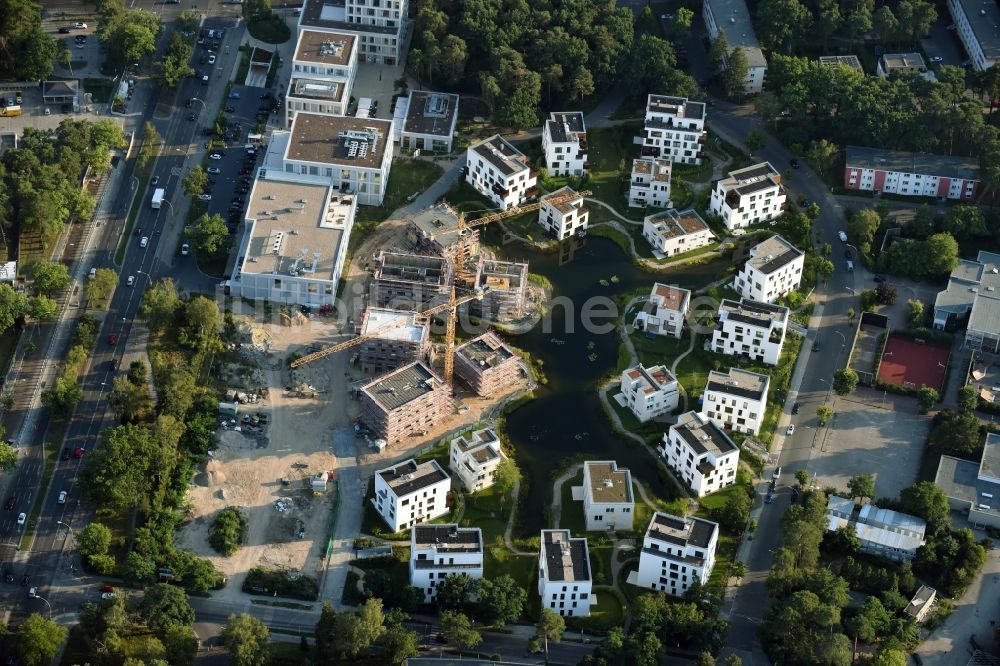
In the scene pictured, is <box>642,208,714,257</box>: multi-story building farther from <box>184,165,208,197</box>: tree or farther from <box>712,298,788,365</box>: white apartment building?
<box>184,165,208,197</box>: tree

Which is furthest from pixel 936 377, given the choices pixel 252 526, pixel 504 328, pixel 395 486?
pixel 252 526

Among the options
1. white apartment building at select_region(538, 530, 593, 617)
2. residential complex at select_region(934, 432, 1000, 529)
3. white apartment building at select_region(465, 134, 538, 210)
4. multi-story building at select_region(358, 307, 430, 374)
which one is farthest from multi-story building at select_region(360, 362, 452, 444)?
residential complex at select_region(934, 432, 1000, 529)

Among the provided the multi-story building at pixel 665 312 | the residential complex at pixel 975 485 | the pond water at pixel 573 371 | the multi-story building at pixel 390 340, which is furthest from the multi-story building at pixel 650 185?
the residential complex at pixel 975 485

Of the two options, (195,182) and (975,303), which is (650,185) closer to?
(975,303)

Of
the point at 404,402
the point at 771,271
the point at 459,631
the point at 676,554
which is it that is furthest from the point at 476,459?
the point at 771,271

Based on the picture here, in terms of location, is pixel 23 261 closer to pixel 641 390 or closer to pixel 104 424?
pixel 104 424

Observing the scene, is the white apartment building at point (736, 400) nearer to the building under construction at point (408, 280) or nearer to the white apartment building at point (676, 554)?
the white apartment building at point (676, 554)
